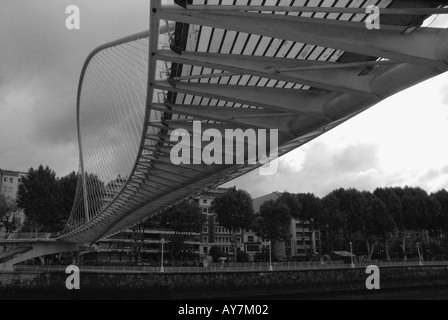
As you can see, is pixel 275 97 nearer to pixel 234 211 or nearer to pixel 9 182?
pixel 234 211

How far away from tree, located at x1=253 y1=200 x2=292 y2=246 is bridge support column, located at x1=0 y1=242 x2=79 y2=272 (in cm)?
3019

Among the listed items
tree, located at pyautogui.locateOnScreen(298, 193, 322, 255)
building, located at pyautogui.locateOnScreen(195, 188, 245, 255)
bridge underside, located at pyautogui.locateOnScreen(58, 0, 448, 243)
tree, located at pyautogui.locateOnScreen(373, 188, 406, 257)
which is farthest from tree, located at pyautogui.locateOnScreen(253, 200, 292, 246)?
bridge underside, located at pyautogui.locateOnScreen(58, 0, 448, 243)

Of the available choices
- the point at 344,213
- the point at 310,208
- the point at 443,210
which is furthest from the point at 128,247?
the point at 443,210

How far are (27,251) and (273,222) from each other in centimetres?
3805

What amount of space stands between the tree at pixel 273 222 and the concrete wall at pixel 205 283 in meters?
17.8

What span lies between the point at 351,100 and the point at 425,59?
11.6ft

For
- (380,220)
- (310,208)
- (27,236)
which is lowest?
(27,236)

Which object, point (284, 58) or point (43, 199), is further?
point (43, 199)

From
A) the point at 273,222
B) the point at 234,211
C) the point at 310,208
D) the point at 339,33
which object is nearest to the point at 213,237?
the point at 234,211

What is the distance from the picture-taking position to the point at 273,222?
71062mm

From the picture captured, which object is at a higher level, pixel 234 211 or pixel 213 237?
pixel 234 211

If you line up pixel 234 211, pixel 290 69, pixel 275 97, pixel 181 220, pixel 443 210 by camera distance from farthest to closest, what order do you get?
pixel 443 210
pixel 234 211
pixel 181 220
pixel 275 97
pixel 290 69

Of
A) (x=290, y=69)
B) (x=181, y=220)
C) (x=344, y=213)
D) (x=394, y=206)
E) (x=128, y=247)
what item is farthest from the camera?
(x=128, y=247)

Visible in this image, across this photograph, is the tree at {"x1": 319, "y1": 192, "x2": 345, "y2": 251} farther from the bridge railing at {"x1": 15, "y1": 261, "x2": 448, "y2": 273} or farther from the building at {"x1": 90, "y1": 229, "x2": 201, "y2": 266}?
the building at {"x1": 90, "y1": 229, "x2": 201, "y2": 266}
